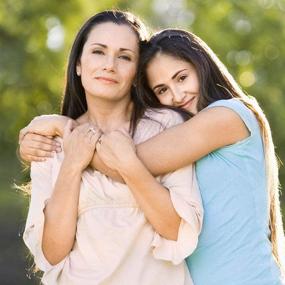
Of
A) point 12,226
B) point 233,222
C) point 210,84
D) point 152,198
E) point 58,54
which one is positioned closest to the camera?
point 152,198

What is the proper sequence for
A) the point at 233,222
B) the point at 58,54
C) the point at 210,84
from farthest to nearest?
1. the point at 58,54
2. the point at 210,84
3. the point at 233,222

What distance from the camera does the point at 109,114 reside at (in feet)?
9.82

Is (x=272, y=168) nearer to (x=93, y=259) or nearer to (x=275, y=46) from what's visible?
(x=93, y=259)

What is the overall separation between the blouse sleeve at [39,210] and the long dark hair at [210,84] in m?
0.45

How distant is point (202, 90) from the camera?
296 centimetres

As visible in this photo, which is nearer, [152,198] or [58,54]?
[152,198]

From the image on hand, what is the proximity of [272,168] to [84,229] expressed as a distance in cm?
71

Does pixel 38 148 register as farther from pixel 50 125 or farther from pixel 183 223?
pixel 183 223

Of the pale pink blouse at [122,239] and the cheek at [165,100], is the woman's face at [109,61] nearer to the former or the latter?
the cheek at [165,100]

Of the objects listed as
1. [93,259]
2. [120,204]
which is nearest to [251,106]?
[120,204]

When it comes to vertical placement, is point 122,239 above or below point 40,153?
below

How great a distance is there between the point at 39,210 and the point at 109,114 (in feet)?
1.43

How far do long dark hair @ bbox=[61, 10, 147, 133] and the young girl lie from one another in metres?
0.05

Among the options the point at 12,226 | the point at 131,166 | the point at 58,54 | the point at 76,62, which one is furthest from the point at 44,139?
the point at 12,226
